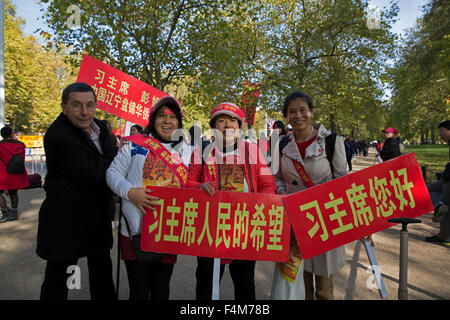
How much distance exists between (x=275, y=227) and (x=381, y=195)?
0.85 meters

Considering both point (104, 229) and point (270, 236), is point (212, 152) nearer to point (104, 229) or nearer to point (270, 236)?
point (270, 236)

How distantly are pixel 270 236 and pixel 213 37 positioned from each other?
6611mm

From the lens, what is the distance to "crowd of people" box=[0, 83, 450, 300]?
195cm

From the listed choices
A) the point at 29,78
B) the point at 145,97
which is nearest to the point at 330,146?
the point at 145,97

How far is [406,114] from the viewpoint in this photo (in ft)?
103

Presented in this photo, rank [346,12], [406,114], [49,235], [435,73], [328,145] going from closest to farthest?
[49,235] → [328,145] → [346,12] → [435,73] → [406,114]

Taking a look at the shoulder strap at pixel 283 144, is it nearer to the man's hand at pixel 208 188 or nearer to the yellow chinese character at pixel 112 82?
the man's hand at pixel 208 188

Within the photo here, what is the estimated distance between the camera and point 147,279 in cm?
202

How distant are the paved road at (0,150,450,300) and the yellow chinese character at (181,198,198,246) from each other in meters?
1.37

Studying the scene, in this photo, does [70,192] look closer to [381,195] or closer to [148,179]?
[148,179]

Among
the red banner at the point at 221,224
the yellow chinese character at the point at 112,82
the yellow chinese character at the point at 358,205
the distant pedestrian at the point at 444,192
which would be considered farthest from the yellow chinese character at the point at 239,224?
the distant pedestrian at the point at 444,192

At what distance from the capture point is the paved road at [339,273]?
304cm

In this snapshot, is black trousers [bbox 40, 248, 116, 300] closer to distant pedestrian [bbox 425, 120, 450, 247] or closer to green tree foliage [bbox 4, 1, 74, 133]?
distant pedestrian [bbox 425, 120, 450, 247]
